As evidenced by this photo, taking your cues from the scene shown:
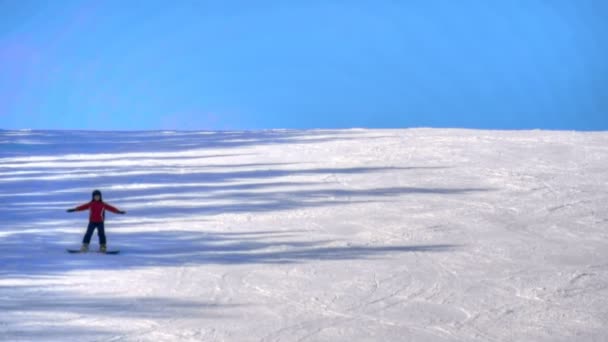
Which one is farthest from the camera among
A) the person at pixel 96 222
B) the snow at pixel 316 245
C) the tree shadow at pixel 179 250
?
the person at pixel 96 222

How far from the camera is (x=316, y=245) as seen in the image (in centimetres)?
1202

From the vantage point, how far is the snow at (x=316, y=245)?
324 inches

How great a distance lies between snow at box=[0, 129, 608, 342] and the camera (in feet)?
27.0

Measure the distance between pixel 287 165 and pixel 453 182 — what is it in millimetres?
4052

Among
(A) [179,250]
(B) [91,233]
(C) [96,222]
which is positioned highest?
(C) [96,222]

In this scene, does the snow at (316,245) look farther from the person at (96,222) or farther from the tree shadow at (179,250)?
the person at (96,222)

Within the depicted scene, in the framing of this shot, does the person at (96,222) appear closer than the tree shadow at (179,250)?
No

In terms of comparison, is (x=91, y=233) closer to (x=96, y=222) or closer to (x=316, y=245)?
(x=96, y=222)

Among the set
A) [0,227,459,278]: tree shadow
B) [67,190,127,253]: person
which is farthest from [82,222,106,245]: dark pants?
[0,227,459,278]: tree shadow

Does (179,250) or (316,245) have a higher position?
(316,245)

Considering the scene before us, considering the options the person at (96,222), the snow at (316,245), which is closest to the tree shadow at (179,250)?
the snow at (316,245)

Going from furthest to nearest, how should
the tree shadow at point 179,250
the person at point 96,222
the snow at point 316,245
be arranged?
the person at point 96,222
the tree shadow at point 179,250
the snow at point 316,245

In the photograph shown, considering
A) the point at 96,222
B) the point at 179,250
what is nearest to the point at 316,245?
the point at 179,250

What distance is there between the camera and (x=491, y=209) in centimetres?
1461
